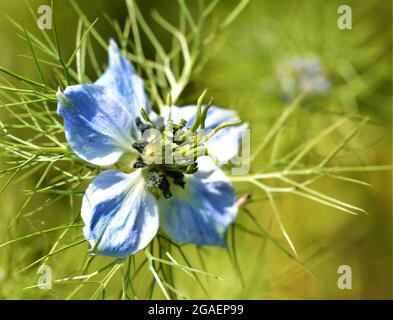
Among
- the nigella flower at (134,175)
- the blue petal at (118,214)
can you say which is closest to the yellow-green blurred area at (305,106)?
the nigella flower at (134,175)

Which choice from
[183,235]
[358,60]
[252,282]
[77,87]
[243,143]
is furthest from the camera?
[358,60]

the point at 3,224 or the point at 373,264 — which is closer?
the point at 3,224

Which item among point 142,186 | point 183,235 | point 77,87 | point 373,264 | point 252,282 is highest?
point 77,87

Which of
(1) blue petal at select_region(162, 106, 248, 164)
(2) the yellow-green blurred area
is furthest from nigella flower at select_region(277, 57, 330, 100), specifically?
(1) blue petal at select_region(162, 106, 248, 164)

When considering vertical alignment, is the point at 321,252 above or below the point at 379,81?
below

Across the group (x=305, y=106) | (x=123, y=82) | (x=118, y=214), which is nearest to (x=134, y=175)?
(x=118, y=214)

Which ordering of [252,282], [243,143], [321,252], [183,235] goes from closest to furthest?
1. [183,235]
2. [243,143]
3. [252,282]
4. [321,252]

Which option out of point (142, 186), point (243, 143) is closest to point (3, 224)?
point (142, 186)

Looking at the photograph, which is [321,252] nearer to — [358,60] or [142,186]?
[358,60]
